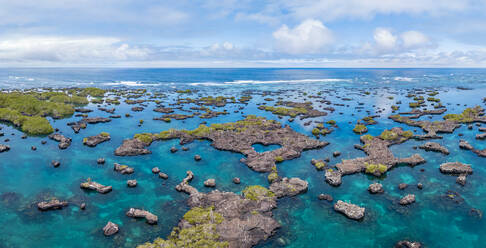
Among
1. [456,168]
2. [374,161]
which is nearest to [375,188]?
[374,161]

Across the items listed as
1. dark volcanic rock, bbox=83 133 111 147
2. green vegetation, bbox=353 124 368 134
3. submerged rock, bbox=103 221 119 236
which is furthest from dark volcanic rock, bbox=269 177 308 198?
dark volcanic rock, bbox=83 133 111 147

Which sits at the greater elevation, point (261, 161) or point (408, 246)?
point (261, 161)

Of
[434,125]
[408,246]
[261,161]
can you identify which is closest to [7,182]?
[261,161]

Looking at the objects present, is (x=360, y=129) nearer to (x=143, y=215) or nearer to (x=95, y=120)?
(x=143, y=215)

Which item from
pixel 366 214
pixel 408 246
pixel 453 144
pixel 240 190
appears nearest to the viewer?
pixel 408 246

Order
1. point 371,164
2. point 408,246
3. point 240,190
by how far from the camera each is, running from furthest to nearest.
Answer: point 371,164 → point 240,190 → point 408,246

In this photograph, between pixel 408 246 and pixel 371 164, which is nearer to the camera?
pixel 408 246

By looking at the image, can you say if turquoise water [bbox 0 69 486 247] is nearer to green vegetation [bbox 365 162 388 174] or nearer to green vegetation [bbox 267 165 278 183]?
green vegetation [bbox 365 162 388 174]

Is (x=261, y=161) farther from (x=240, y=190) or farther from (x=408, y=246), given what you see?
(x=408, y=246)
